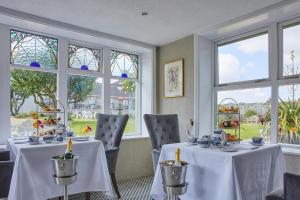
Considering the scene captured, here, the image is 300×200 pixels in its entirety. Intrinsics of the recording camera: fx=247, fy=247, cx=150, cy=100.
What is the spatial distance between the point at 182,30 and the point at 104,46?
146 centimetres

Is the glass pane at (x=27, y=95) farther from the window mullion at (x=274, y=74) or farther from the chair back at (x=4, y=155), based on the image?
the window mullion at (x=274, y=74)

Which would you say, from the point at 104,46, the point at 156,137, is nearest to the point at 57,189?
the point at 156,137

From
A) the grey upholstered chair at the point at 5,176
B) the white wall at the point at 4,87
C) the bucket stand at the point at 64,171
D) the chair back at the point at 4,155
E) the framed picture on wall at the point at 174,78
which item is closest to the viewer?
the bucket stand at the point at 64,171

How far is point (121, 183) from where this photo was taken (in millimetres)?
3967

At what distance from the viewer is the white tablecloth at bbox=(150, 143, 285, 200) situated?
196cm

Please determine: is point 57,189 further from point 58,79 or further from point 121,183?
point 58,79

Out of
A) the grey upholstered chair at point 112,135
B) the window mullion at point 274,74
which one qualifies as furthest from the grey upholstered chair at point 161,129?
the window mullion at point 274,74

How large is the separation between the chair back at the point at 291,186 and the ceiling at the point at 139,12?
2243 mm

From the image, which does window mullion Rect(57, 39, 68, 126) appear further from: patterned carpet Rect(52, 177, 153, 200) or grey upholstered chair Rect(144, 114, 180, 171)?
grey upholstered chair Rect(144, 114, 180, 171)

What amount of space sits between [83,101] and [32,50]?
3.74 feet

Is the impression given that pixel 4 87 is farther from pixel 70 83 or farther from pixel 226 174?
pixel 226 174

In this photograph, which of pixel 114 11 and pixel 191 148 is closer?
pixel 191 148

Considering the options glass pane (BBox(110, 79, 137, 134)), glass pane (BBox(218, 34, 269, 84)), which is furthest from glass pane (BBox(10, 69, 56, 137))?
glass pane (BBox(218, 34, 269, 84))

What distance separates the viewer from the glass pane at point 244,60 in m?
3.57
